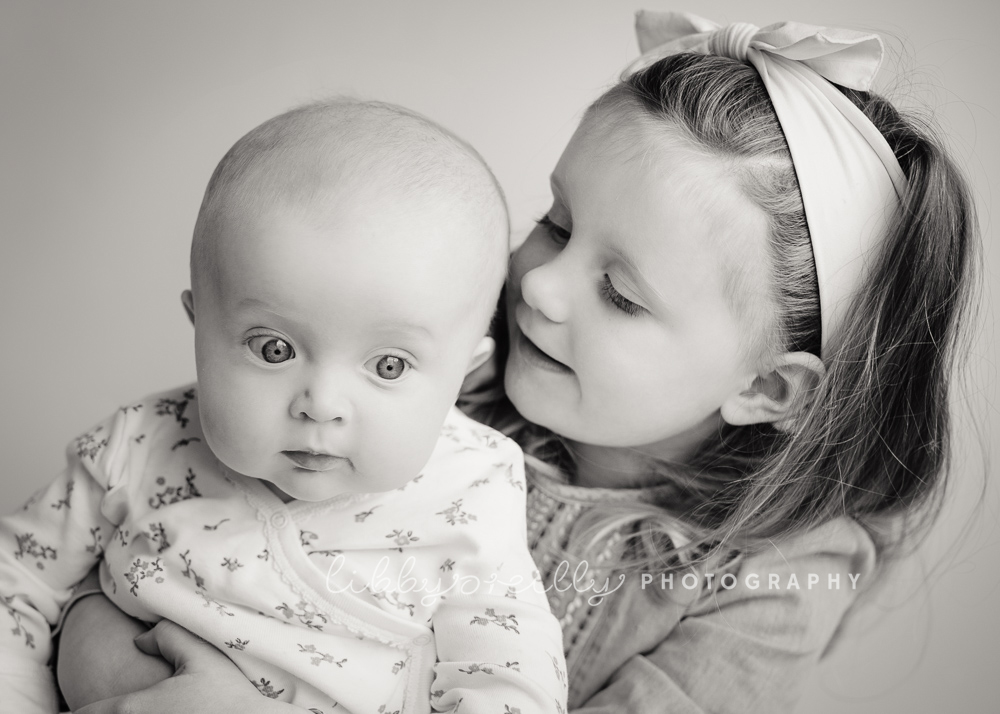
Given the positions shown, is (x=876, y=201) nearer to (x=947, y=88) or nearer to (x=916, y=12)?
(x=947, y=88)

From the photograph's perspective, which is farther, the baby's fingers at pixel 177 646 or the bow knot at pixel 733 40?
the bow knot at pixel 733 40

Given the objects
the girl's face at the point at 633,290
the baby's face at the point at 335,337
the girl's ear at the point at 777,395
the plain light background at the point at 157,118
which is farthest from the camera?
the plain light background at the point at 157,118

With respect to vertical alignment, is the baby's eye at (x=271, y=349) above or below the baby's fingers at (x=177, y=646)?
above

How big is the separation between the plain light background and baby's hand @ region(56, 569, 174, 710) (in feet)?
2.90

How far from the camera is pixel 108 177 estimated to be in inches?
75.2

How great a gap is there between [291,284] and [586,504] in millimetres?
669

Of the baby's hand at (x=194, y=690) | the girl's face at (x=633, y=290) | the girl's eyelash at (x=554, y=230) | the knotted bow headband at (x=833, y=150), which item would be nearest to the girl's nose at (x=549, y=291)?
the girl's face at (x=633, y=290)

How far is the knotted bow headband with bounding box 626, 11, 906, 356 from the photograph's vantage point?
1.16 m

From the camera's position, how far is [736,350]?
47.4 inches

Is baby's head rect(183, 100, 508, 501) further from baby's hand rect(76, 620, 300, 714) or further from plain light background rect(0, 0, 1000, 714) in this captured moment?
plain light background rect(0, 0, 1000, 714)

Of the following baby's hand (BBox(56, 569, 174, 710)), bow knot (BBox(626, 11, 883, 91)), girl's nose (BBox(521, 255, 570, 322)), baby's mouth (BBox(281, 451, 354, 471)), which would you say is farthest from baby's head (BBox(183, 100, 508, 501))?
bow knot (BBox(626, 11, 883, 91))

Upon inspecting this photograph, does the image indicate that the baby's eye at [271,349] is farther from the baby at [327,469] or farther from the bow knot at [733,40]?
the bow knot at [733,40]

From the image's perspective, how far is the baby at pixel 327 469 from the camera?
0.88 meters

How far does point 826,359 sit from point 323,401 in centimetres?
73
